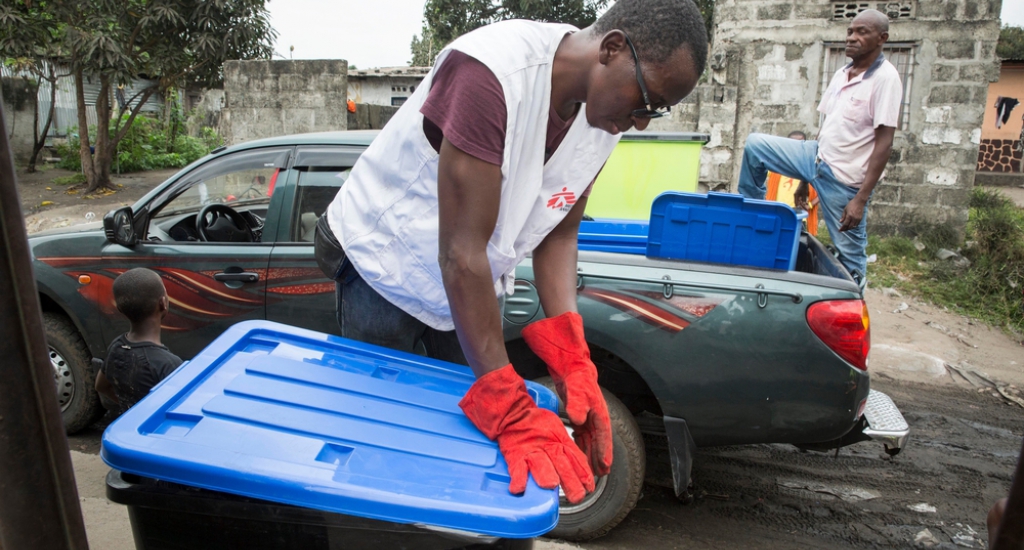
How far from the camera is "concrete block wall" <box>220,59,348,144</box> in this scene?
9.32m

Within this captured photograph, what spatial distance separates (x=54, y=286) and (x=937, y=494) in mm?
4813

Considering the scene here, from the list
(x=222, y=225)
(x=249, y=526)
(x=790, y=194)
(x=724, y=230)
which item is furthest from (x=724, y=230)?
(x=790, y=194)

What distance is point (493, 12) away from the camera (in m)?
20.2

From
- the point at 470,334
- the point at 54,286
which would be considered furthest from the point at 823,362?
the point at 54,286

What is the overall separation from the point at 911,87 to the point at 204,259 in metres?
8.51

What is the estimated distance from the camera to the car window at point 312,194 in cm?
344

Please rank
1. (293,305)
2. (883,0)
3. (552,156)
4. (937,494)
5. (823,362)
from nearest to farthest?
(552,156)
(823,362)
(293,305)
(937,494)
(883,0)

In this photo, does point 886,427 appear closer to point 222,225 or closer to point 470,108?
point 470,108

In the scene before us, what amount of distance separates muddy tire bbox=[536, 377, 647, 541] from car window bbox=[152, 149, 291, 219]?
181cm

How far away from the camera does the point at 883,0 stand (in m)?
8.43

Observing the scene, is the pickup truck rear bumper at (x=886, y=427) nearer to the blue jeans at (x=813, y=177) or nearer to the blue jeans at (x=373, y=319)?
the blue jeans at (x=813, y=177)

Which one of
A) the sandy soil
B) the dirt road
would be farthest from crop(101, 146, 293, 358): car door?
the dirt road

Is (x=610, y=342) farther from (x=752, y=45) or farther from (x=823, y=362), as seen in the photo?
(x=752, y=45)

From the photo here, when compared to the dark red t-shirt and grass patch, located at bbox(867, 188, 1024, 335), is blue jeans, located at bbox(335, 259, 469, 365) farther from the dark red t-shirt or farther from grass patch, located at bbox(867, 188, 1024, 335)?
grass patch, located at bbox(867, 188, 1024, 335)
